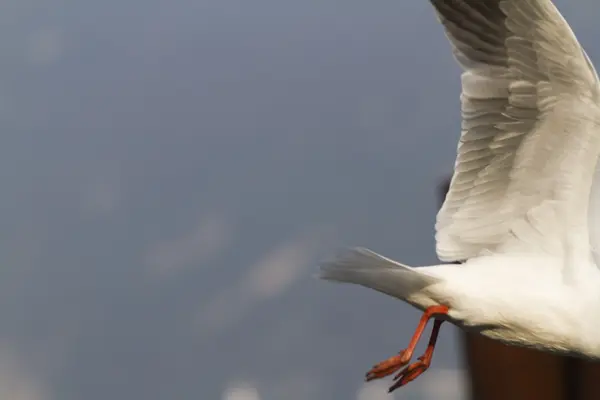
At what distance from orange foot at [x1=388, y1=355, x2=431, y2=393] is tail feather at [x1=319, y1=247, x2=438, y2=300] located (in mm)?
179

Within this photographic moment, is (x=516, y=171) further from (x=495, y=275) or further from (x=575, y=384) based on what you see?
(x=575, y=384)

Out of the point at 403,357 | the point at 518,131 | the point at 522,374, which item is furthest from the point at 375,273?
the point at 522,374

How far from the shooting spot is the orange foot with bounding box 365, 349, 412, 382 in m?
2.29

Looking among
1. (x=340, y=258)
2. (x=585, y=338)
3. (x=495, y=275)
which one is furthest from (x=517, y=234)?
(x=340, y=258)

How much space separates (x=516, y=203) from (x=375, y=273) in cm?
42

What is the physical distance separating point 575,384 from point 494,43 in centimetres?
117

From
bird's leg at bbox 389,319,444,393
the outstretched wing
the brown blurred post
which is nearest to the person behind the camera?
the outstretched wing

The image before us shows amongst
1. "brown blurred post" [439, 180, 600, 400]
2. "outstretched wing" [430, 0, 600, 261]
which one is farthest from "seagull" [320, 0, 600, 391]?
"brown blurred post" [439, 180, 600, 400]

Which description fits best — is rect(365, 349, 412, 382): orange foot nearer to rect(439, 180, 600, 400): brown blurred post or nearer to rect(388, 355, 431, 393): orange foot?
rect(388, 355, 431, 393): orange foot

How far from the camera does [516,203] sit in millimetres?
2375

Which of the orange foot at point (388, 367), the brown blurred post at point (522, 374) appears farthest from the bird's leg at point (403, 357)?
the brown blurred post at point (522, 374)

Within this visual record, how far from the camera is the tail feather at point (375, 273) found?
7.21ft

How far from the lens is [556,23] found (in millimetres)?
2062

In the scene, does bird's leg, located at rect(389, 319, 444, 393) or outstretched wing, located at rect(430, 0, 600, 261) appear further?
bird's leg, located at rect(389, 319, 444, 393)
